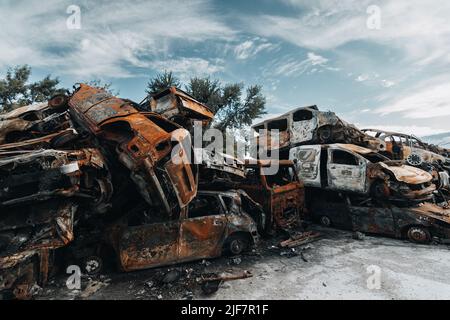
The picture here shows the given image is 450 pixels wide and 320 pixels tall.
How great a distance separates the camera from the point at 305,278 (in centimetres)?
450

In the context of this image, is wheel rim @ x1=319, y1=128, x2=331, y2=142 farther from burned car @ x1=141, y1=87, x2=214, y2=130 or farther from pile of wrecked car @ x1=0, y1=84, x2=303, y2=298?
pile of wrecked car @ x1=0, y1=84, x2=303, y2=298

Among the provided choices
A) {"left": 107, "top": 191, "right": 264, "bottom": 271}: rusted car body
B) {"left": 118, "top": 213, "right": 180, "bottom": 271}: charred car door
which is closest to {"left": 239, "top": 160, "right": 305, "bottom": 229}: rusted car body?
{"left": 107, "top": 191, "right": 264, "bottom": 271}: rusted car body

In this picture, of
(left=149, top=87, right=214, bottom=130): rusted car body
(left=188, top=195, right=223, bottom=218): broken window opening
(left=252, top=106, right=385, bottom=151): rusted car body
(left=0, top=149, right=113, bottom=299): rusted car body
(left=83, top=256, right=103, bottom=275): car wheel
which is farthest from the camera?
(left=252, top=106, right=385, bottom=151): rusted car body

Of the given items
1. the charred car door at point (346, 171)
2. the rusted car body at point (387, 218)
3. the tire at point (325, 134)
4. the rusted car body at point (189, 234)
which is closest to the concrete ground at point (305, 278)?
the rusted car body at point (189, 234)

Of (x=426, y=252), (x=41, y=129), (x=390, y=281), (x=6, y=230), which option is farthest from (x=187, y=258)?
(x=426, y=252)

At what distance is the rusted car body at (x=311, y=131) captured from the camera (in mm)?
9141

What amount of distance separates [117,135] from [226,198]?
246 cm

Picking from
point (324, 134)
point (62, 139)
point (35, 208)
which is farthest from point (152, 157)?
point (324, 134)

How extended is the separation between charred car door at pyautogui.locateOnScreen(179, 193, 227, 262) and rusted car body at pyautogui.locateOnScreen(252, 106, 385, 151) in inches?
206

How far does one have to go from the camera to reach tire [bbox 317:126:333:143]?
9.19m

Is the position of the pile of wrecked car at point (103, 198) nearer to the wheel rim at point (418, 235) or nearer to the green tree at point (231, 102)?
the wheel rim at point (418, 235)

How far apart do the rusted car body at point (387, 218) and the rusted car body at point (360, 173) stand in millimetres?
291

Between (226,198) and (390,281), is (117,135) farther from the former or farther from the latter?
(390,281)

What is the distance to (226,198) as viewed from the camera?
17.9 ft
